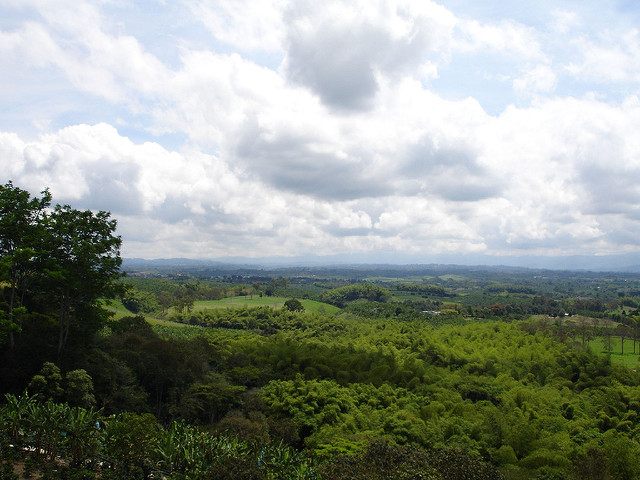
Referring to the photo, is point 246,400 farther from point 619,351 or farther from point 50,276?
point 619,351

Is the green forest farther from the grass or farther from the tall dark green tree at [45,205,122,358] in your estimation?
the grass

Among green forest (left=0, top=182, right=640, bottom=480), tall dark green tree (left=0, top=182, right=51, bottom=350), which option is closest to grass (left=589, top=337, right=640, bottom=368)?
green forest (left=0, top=182, right=640, bottom=480)

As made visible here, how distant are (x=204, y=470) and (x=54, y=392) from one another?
13233 mm

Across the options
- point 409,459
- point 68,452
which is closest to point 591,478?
point 409,459

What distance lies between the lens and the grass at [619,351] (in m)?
64.0

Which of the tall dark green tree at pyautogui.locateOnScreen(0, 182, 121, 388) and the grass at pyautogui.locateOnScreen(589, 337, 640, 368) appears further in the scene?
the grass at pyautogui.locateOnScreen(589, 337, 640, 368)

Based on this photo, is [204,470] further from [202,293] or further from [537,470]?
[202,293]

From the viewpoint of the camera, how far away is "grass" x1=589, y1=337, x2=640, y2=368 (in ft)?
210

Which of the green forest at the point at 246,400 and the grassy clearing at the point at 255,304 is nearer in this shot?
the green forest at the point at 246,400

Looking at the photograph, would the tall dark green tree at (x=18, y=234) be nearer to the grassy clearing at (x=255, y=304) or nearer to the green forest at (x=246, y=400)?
the green forest at (x=246, y=400)

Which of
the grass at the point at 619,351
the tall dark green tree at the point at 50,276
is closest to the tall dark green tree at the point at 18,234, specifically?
the tall dark green tree at the point at 50,276

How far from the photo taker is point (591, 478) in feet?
70.9

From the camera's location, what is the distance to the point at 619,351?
2827 inches

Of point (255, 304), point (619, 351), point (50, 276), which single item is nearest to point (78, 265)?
point (50, 276)
